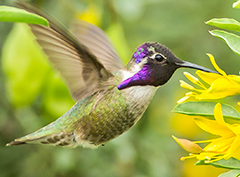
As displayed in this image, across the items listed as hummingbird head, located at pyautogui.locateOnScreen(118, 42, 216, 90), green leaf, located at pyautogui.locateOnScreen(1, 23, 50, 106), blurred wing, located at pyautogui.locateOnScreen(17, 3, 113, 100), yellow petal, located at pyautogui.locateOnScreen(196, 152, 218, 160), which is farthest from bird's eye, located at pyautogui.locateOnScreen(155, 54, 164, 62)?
green leaf, located at pyautogui.locateOnScreen(1, 23, 50, 106)

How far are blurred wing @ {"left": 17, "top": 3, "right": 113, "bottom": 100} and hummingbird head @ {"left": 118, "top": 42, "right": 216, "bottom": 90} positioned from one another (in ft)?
0.36

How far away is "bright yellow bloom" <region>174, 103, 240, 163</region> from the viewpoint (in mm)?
1139

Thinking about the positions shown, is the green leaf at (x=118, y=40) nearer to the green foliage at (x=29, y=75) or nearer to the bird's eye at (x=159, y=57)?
the green foliage at (x=29, y=75)

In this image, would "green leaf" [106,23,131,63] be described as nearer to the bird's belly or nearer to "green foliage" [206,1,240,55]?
the bird's belly

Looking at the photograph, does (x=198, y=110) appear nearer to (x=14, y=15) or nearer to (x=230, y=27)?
(x=230, y=27)

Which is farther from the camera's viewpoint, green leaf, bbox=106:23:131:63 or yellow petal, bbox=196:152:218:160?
green leaf, bbox=106:23:131:63

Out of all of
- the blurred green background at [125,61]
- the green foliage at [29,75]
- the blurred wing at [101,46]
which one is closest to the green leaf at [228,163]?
the blurred wing at [101,46]

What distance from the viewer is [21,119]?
97.5 inches

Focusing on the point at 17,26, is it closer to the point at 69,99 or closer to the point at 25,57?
the point at 25,57

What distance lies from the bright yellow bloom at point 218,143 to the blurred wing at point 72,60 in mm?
508

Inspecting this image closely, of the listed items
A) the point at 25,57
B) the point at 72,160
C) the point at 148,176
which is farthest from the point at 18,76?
the point at 148,176

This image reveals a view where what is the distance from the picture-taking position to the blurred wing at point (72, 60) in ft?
4.65

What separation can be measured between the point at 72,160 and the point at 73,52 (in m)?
1.06

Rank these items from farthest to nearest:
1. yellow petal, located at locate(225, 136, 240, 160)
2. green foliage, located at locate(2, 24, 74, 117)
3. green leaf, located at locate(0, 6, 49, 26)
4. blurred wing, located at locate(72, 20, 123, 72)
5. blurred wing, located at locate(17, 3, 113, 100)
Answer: green foliage, located at locate(2, 24, 74, 117), blurred wing, located at locate(72, 20, 123, 72), blurred wing, located at locate(17, 3, 113, 100), yellow petal, located at locate(225, 136, 240, 160), green leaf, located at locate(0, 6, 49, 26)
